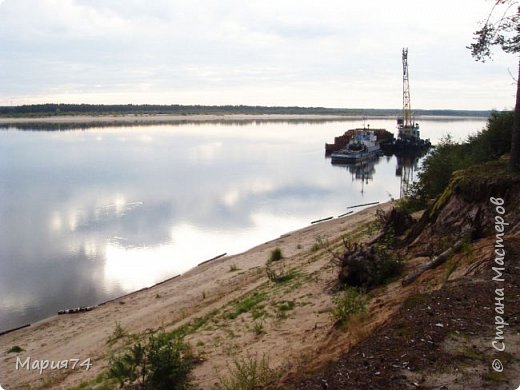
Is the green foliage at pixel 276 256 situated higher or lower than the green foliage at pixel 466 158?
lower

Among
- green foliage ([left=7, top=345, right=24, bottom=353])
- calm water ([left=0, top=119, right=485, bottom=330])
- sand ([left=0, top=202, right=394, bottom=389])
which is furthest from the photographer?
calm water ([left=0, top=119, right=485, bottom=330])

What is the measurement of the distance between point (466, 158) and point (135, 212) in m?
18.5

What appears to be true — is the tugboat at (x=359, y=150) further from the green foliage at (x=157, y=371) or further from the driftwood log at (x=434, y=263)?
the green foliage at (x=157, y=371)

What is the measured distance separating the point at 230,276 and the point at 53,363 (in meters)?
5.86

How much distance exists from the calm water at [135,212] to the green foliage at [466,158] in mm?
8363

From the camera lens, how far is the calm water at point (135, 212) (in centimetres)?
1619

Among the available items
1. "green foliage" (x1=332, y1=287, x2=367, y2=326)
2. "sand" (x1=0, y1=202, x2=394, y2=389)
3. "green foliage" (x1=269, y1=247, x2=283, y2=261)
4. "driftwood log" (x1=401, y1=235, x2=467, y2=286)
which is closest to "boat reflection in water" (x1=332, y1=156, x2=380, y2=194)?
"green foliage" (x1=269, y1=247, x2=283, y2=261)

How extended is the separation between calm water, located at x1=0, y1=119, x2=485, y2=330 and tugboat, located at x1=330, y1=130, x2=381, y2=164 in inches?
76.7

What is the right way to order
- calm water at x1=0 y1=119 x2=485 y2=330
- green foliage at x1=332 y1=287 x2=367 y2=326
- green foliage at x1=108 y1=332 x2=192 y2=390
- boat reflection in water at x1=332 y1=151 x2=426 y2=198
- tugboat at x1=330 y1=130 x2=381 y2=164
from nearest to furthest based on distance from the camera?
green foliage at x1=108 y1=332 x2=192 y2=390 → green foliage at x1=332 y1=287 x2=367 y2=326 → calm water at x1=0 y1=119 x2=485 y2=330 → boat reflection in water at x1=332 y1=151 x2=426 y2=198 → tugboat at x1=330 y1=130 x2=381 y2=164

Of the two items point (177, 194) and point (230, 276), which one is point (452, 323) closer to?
point (230, 276)

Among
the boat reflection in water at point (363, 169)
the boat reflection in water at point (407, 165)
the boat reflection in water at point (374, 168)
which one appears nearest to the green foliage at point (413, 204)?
the boat reflection in water at point (374, 168)

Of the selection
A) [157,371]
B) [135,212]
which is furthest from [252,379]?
[135,212]

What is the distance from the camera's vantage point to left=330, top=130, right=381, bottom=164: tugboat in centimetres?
5562

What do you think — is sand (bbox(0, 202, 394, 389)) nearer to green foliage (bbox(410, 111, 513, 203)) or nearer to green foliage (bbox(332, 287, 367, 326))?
green foliage (bbox(332, 287, 367, 326))
